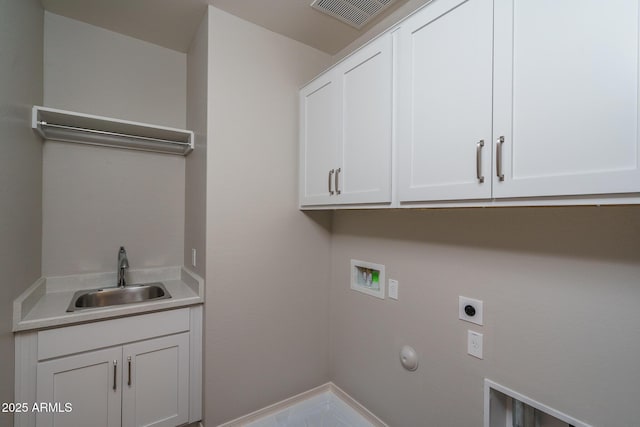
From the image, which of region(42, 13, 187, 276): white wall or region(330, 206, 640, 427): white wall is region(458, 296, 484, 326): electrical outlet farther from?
region(42, 13, 187, 276): white wall

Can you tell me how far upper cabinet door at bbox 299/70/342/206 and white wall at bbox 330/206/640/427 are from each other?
1.24ft

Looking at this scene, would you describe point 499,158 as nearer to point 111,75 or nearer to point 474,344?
point 474,344

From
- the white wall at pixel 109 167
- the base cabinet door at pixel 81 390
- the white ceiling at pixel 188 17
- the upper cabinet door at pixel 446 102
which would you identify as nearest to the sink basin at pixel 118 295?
the white wall at pixel 109 167

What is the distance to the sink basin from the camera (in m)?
1.83

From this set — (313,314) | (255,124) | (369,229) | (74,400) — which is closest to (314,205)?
(369,229)

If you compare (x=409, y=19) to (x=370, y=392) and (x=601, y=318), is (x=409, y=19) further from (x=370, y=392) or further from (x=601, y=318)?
(x=370, y=392)

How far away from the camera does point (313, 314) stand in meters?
2.20

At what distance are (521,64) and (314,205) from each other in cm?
127

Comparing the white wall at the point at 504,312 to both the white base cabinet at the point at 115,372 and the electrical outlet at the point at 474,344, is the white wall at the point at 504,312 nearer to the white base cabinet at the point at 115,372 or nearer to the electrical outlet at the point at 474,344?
the electrical outlet at the point at 474,344

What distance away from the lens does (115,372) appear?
1559 mm

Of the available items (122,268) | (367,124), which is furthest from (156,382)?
(367,124)

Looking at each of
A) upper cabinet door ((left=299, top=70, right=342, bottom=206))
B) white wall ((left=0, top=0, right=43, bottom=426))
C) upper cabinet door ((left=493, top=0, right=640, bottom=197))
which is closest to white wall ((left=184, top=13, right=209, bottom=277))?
upper cabinet door ((left=299, top=70, right=342, bottom=206))

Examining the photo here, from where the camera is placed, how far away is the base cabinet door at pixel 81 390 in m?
1.41

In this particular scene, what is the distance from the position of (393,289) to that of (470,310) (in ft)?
1.53
